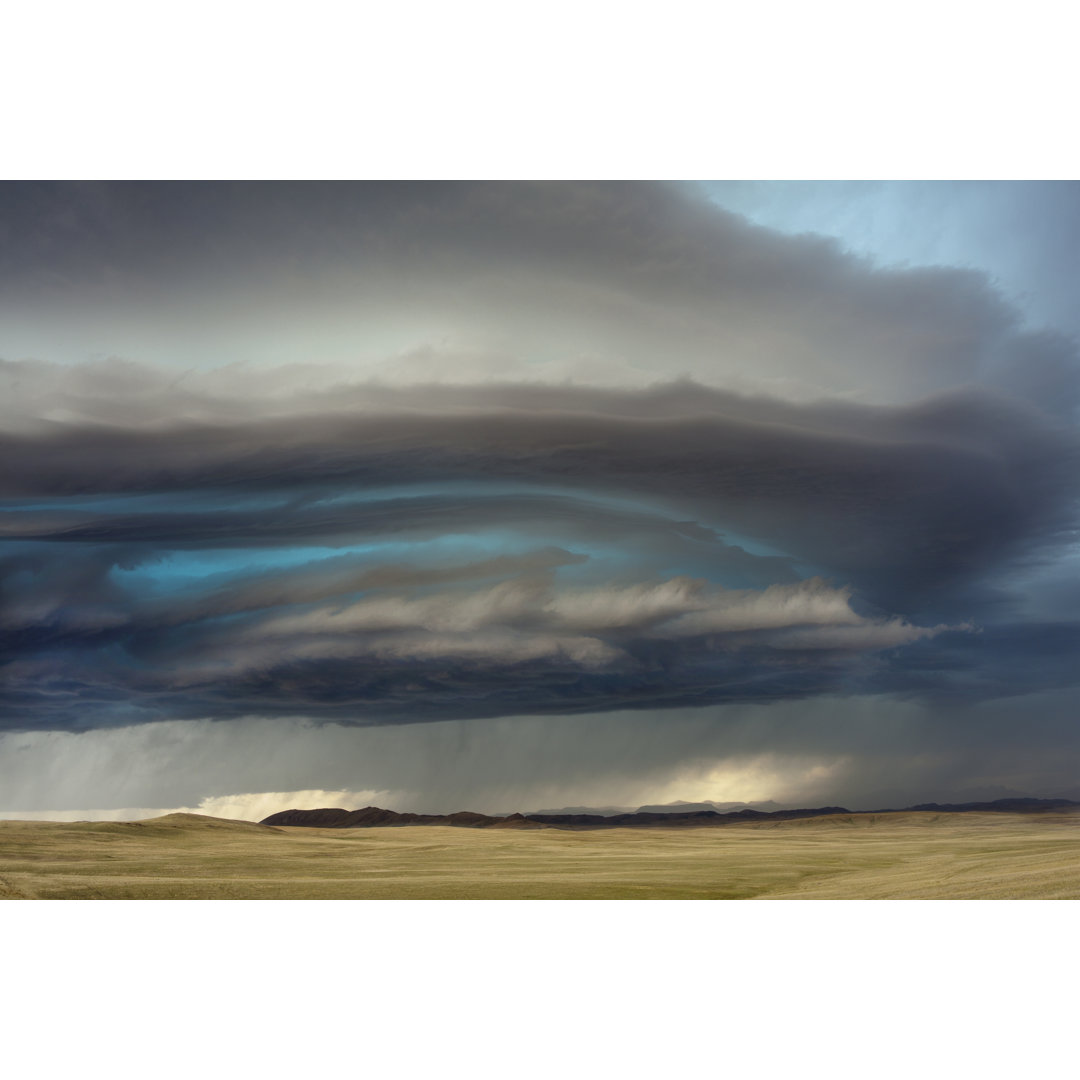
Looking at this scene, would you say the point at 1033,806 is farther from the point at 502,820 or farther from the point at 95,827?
the point at 95,827

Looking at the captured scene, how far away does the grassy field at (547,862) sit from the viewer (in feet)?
68.0

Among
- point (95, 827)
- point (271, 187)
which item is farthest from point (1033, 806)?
point (95, 827)

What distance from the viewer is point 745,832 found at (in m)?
44.7

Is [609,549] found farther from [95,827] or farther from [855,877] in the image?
[95,827]

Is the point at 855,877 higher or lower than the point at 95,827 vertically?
lower

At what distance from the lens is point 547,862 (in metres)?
28.6

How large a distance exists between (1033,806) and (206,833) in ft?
98.0

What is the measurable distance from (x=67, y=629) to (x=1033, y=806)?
2821 cm

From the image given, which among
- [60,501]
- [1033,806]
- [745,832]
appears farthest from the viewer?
[745,832]

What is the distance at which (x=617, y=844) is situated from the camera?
37281 mm

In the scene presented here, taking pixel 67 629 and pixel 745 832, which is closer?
pixel 67 629

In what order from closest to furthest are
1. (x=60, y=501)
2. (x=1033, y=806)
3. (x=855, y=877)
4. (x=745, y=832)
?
(x=855, y=877) → (x=60, y=501) → (x=1033, y=806) → (x=745, y=832)

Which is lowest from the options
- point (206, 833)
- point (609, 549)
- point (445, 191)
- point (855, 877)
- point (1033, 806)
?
point (855, 877)

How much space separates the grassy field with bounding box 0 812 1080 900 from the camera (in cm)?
2072
